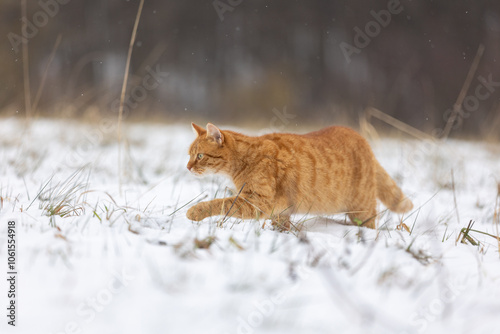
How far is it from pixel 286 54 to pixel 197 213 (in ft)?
32.1

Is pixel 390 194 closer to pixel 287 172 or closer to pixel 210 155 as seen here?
pixel 287 172

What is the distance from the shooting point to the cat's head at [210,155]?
2.46 metres

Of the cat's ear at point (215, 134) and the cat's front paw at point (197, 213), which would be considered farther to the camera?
the cat's ear at point (215, 134)

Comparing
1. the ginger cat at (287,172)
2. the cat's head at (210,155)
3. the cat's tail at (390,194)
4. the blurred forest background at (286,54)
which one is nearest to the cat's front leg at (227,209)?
the ginger cat at (287,172)

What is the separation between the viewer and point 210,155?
2.49 meters

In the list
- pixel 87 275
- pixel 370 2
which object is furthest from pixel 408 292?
pixel 370 2

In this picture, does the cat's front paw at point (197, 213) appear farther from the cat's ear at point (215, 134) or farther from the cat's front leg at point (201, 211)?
the cat's ear at point (215, 134)

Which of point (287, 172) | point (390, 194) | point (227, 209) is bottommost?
point (390, 194)

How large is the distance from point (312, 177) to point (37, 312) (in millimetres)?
1624

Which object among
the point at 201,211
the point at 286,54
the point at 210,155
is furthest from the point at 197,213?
the point at 286,54

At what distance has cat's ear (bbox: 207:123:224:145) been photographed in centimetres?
244

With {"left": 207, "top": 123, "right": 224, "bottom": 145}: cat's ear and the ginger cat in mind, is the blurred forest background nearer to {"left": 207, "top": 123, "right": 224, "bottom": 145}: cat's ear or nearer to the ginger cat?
the ginger cat

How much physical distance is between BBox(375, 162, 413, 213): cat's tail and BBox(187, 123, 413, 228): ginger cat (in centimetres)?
8

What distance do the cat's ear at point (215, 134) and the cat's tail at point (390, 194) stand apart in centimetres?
111
